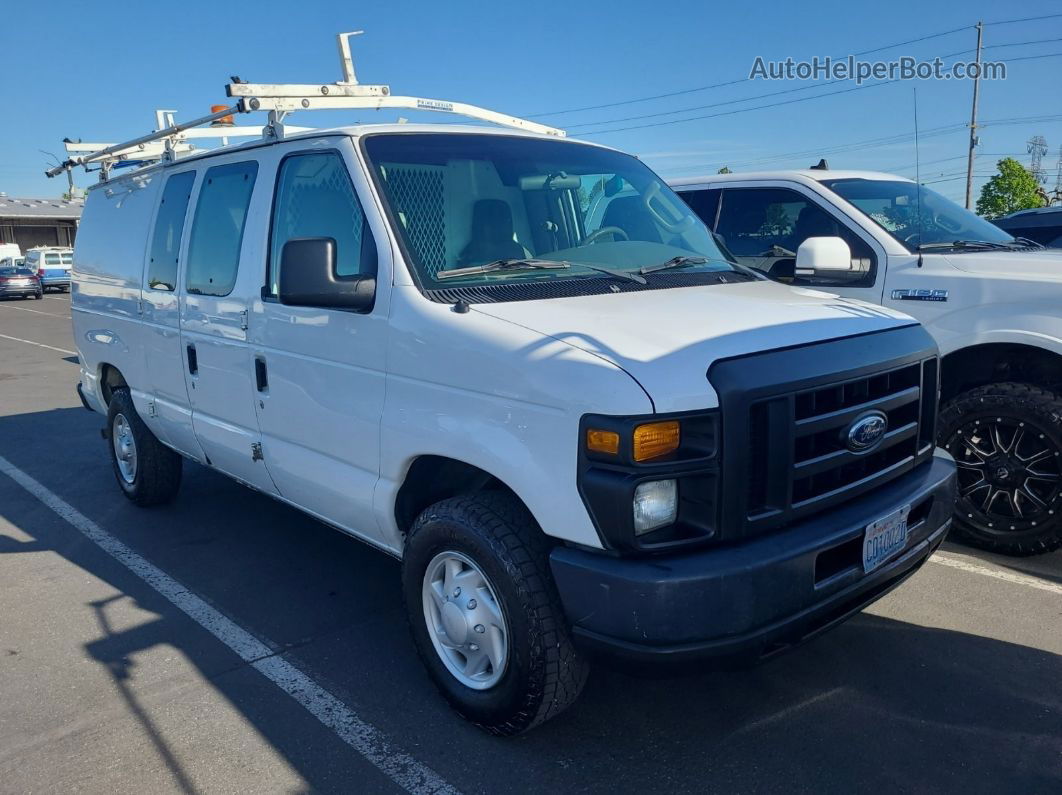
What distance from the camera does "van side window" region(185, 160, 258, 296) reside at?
423cm

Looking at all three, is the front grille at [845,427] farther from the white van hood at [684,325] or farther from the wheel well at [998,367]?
the wheel well at [998,367]

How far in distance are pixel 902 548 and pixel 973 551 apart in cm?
208

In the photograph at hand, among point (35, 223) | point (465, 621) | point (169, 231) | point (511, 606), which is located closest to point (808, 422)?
point (511, 606)

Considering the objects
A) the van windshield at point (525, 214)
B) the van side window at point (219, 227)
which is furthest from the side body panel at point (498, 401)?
the van side window at point (219, 227)

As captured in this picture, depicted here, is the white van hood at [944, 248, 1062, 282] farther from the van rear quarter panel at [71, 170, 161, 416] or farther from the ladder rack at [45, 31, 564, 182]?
the van rear quarter panel at [71, 170, 161, 416]

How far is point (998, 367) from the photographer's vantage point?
4758 mm

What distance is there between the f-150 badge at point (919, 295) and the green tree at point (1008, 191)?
23.0 meters

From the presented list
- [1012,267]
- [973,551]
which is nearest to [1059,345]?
[1012,267]

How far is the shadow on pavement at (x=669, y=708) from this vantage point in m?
2.89

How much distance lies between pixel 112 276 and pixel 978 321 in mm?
5348

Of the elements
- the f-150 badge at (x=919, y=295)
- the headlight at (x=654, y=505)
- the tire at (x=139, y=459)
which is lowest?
the tire at (x=139, y=459)

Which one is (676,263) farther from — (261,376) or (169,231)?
(169,231)

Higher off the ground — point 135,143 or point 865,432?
point 135,143

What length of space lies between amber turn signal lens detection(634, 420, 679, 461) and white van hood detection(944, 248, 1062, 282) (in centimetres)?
303
